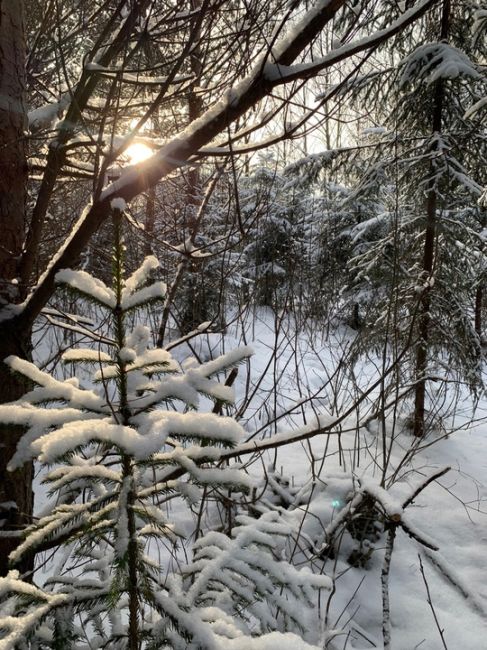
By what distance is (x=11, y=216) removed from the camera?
154 centimetres

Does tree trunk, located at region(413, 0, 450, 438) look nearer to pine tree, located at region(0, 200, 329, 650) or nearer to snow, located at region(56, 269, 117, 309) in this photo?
pine tree, located at region(0, 200, 329, 650)

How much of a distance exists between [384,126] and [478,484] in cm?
417

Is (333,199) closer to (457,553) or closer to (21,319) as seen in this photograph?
(457,553)

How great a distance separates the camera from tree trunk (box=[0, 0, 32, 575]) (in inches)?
57.8

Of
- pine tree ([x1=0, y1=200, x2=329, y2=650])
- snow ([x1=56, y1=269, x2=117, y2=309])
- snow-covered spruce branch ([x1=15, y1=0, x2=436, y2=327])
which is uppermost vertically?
snow-covered spruce branch ([x1=15, y1=0, x2=436, y2=327])

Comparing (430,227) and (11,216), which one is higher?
(430,227)

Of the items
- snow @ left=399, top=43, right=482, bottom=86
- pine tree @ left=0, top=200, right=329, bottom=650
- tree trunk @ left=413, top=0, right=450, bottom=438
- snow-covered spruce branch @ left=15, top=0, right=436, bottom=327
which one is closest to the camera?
pine tree @ left=0, top=200, right=329, bottom=650

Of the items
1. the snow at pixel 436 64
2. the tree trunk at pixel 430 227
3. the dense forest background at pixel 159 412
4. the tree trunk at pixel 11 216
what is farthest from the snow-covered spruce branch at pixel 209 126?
the tree trunk at pixel 430 227

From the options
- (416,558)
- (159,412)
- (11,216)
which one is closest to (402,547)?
(416,558)

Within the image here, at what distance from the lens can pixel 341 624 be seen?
8.18 feet

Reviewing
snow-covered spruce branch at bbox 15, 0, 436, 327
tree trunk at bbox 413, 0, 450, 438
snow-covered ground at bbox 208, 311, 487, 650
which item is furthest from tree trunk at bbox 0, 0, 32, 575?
tree trunk at bbox 413, 0, 450, 438

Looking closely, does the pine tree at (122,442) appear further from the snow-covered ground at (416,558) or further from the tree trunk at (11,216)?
the snow-covered ground at (416,558)

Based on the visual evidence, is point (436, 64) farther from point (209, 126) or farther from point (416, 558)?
point (416, 558)

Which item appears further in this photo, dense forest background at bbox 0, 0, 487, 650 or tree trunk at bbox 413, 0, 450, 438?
tree trunk at bbox 413, 0, 450, 438
